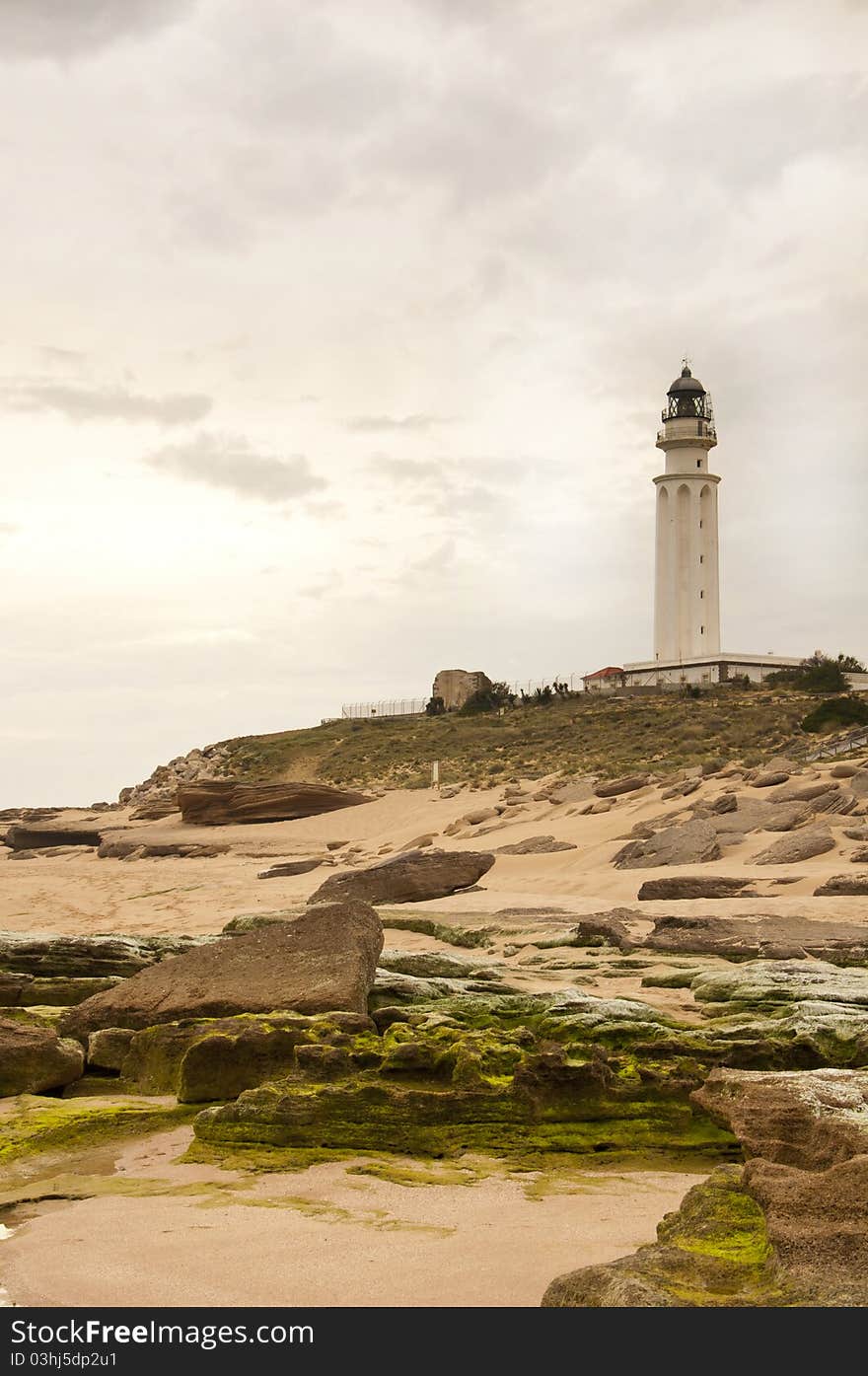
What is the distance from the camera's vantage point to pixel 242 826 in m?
33.0

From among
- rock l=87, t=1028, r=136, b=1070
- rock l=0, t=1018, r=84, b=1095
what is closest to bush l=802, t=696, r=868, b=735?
rock l=87, t=1028, r=136, b=1070

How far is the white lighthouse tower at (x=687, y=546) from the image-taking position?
63125mm

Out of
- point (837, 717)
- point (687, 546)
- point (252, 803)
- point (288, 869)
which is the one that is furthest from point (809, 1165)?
point (687, 546)

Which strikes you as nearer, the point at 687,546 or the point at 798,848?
the point at 798,848

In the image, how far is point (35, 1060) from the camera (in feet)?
25.8

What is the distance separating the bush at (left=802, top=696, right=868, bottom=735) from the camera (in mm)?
34719

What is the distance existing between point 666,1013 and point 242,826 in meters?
25.3

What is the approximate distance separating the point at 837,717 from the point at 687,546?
29300 millimetres

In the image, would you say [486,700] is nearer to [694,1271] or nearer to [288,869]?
[288,869]

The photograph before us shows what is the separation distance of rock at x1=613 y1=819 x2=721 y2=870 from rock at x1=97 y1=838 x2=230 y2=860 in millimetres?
12580

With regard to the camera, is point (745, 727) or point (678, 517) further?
point (678, 517)
